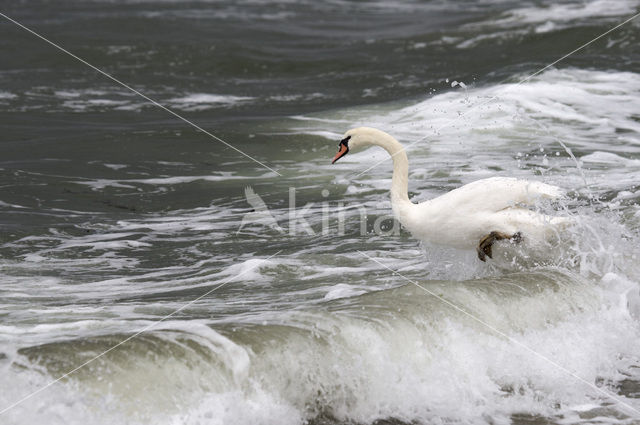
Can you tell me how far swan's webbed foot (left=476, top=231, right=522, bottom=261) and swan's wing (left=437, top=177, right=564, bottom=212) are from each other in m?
0.20

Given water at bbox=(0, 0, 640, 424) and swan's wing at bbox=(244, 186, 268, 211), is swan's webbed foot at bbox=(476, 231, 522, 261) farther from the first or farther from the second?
swan's wing at bbox=(244, 186, 268, 211)

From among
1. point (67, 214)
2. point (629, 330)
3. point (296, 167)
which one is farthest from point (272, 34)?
point (629, 330)

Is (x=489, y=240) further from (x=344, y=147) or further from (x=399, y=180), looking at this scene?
(x=344, y=147)

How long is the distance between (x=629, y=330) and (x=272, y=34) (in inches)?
801

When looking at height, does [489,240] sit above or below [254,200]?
above

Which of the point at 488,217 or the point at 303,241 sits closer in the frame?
the point at 488,217

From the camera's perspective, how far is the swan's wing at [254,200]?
1169 cm

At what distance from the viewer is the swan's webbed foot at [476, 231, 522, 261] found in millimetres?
7914

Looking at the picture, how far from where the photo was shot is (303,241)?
10.1m

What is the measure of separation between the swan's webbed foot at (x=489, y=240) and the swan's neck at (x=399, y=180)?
646mm

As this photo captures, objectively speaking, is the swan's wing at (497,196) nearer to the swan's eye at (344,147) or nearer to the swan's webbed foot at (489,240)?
the swan's webbed foot at (489,240)

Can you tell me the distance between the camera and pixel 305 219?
11.1 metres

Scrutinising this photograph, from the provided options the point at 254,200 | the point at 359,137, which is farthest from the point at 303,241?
the point at 254,200

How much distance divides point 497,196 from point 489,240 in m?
0.34
